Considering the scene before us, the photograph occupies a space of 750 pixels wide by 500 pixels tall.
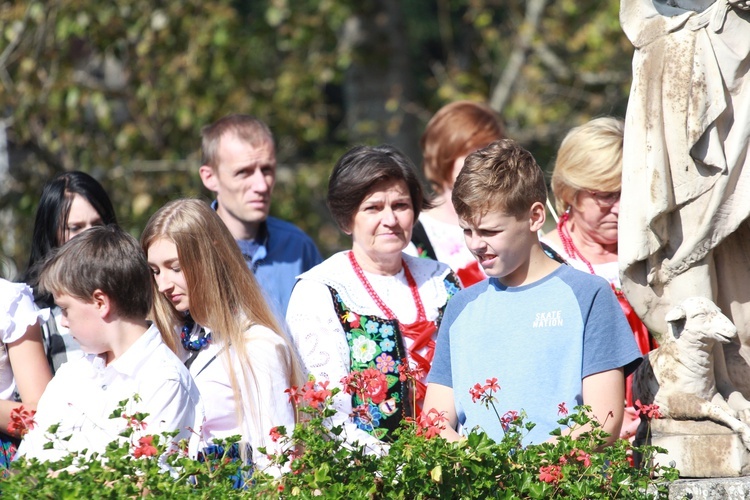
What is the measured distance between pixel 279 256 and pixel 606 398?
233 centimetres

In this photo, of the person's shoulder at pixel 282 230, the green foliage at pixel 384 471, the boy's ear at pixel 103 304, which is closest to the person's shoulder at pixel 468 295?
the green foliage at pixel 384 471

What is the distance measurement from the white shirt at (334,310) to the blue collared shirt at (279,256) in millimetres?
1011

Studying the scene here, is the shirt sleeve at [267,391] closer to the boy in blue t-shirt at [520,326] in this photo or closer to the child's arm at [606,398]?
the boy in blue t-shirt at [520,326]

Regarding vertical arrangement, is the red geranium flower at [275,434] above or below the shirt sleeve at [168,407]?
below

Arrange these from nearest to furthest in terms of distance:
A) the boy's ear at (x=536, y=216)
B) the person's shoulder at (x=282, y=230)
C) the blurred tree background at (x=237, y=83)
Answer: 1. the boy's ear at (x=536, y=216)
2. the person's shoulder at (x=282, y=230)
3. the blurred tree background at (x=237, y=83)

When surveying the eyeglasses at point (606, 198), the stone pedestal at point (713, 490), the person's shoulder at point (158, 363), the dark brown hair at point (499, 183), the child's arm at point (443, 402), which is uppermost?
the eyeglasses at point (606, 198)

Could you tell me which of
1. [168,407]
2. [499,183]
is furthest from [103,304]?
[499,183]

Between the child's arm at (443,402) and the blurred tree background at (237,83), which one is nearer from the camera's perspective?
the child's arm at (443,402)

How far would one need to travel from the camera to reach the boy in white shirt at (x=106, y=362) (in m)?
3.27

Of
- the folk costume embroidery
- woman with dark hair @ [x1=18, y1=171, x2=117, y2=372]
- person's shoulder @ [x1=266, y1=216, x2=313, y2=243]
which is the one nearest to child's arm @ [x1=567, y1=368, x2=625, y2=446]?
the folk costume embroidery

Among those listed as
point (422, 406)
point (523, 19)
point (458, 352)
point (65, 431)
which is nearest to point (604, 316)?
point (458, 352)

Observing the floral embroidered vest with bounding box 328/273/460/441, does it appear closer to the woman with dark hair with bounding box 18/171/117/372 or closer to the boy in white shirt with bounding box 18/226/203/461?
the boy in white shirt with bounding box 18/226/203/461

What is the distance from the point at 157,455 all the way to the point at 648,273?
172 cm

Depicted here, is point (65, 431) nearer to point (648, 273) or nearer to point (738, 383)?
point (648, 273)
